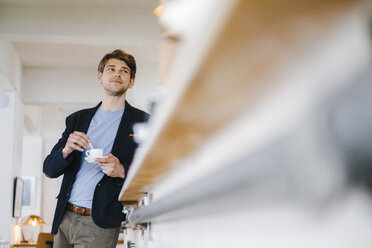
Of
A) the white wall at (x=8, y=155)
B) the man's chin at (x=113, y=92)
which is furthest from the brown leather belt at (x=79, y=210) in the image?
the white wall at (x=8, y=155)

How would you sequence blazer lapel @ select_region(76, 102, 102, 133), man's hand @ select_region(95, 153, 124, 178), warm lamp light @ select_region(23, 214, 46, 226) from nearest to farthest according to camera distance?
man's hand @ select_region(95, 153, 124, 178) < blazer lapel @ select_region(76, 102, 102, 133) < warm lamp light @ select_region(23, 214, 46, 226)

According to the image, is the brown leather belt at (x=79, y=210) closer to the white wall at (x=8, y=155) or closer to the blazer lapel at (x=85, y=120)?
the blazer lapel at (x=85, y=120)

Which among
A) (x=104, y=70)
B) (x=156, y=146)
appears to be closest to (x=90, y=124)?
(x=104, y=70)

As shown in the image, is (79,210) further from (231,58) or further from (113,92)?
(231,58)

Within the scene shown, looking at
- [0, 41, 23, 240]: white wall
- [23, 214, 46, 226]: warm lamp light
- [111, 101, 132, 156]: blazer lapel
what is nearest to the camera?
[111, 101, 132, 156]: blazer lapel

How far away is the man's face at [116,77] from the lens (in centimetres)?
224

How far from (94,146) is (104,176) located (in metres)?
0.21

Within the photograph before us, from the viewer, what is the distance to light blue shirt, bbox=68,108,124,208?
2.00m

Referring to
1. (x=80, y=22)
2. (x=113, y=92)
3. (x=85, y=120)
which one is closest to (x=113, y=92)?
(x=113, y=92)

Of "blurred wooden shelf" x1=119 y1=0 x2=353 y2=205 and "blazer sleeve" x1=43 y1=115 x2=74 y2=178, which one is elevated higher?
"blazer sleeve" x1=43 y1=115 x2=74 y2=178

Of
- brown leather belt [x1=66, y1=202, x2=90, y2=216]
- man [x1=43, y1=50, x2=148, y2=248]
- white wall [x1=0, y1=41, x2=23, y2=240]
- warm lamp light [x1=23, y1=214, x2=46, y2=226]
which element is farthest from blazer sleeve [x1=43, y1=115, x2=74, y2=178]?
warm lamp light [x1=23, y1=214, x2=46, y2=226]

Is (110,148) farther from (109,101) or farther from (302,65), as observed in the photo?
(302,65)

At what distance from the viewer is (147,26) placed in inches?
224

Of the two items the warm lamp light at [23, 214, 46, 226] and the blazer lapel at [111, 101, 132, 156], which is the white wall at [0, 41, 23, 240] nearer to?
the warm lamp light at [23, 214, 46, 226]
